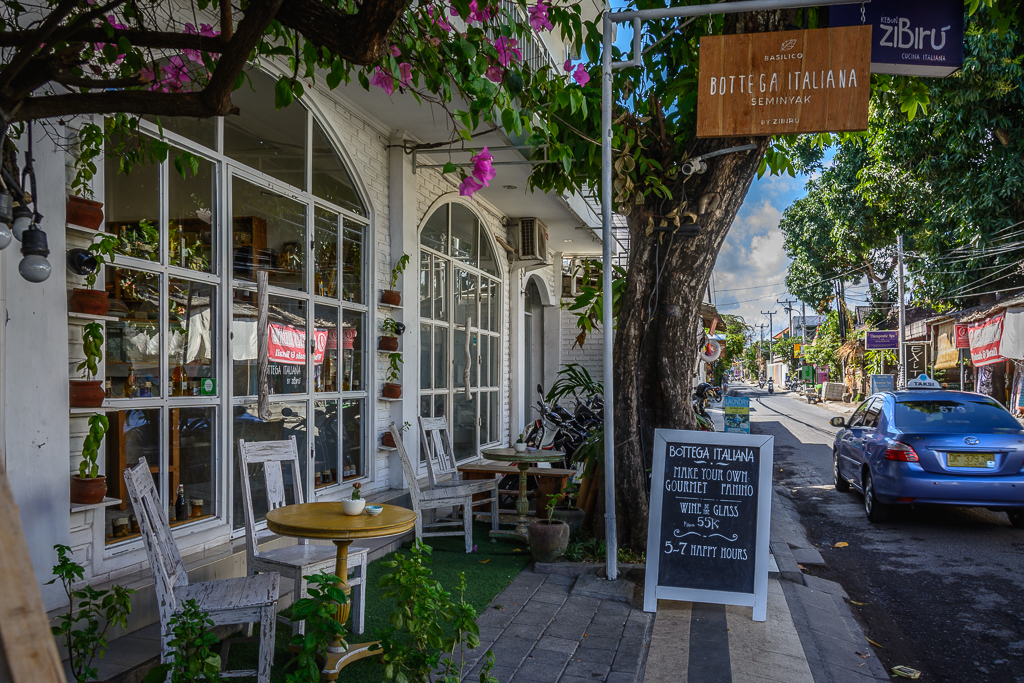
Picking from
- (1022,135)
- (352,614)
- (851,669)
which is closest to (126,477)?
(352,614)

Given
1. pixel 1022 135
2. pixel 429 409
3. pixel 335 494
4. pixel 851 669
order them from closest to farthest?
pixel 851 669 < pixel 335 494 < pixel 429 409 < pixel 1022 135

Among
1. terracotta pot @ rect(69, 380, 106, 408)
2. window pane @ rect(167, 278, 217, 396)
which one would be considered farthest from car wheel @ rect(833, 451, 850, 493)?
terracotta pot @ rect(69, 380, 106, 408)

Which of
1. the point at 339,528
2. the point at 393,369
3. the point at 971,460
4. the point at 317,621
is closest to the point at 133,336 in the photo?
the point at 339,528

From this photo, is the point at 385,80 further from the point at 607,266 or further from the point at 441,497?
the point at 441,497

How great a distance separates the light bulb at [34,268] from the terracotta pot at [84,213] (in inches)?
25.3

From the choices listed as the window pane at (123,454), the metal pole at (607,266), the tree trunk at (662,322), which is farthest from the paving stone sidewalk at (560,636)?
the window pane at (123,454)

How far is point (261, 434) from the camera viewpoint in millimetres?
5645

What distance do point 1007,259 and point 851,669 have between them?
1749 centimetres

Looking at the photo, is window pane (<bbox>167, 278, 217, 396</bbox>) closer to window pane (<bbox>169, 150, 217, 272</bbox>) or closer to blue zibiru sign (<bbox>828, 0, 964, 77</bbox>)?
window pane (<bbox>169, 150, 217, 272</bbox>)

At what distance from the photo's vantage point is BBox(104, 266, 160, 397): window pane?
4234 mm

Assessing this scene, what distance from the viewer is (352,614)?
4.42 m

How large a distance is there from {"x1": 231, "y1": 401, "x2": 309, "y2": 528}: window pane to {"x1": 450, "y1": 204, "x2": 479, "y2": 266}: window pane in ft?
13.5

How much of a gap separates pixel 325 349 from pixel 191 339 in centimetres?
181

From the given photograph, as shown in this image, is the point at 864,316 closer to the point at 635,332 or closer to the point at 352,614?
the point at 635,332
